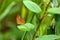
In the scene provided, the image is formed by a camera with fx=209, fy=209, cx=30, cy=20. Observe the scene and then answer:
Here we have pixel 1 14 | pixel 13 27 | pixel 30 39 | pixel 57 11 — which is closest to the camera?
pixel 57 11

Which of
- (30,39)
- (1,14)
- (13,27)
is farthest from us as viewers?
(13,27)

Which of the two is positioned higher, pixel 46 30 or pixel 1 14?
pixel 1 14

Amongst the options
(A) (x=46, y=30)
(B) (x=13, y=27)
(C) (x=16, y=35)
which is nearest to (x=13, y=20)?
(B) (x=13, y=27)

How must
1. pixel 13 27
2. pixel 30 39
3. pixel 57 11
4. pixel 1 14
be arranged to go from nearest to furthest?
pixel 57 11 < pixel 30 39 < pixel 1 14 < pixel 13 27

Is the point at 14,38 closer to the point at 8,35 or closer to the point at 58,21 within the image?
the point at 8,35

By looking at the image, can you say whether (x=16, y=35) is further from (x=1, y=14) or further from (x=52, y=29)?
(x=52, y=29)

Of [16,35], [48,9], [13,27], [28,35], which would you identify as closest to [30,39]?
[28,35]

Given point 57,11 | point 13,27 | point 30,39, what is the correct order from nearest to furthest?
point 57,11
point 30,39
point 13,27

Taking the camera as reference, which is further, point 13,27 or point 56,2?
point 13,27

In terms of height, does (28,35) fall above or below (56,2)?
below
